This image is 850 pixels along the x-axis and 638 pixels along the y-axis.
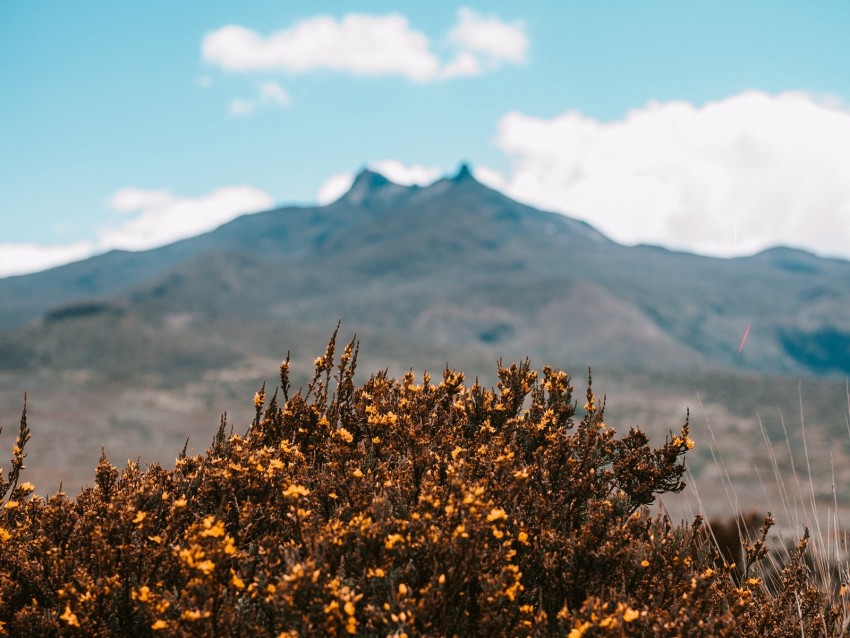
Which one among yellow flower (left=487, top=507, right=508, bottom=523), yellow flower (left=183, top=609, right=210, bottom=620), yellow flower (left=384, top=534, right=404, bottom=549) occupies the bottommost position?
yellow flower (left=183, top=609, right=210, bottom=620)

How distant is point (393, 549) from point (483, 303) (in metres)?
126

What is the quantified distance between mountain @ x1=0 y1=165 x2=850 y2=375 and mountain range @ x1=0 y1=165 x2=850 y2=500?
0.50 metres

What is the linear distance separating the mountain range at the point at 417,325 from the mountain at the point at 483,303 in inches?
19.8

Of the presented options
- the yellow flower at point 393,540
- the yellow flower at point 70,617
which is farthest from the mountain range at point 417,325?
the yellow flower at point 70,617

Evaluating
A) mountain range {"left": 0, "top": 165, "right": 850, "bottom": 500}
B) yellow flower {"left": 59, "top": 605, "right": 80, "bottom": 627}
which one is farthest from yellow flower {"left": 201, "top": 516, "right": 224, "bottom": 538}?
mountain range {"left": 0, "top": 165, "right": 850, "bottom": 500}

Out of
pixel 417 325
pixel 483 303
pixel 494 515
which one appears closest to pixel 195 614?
pixel 494 515

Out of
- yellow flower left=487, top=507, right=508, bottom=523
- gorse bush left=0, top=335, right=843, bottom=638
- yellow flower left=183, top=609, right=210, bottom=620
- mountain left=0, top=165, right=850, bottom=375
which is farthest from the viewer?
mountain left=0, top=165, right=850, bottom=375

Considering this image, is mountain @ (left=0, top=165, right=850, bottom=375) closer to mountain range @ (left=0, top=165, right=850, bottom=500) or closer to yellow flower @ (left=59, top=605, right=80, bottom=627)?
mountain range @ (left=0, top=165, right=850, bottom=500)

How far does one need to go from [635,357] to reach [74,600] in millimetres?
113158

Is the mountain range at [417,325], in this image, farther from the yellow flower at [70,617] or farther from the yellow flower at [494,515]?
the yellow flower at [70,617]

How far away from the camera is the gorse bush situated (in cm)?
223

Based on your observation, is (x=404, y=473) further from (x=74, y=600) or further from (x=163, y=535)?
(x=74, y=600)

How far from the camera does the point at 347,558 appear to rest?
2457 millimetres

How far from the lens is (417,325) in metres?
119
